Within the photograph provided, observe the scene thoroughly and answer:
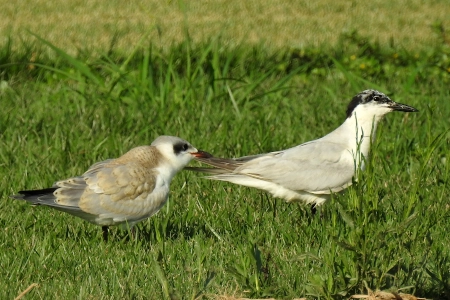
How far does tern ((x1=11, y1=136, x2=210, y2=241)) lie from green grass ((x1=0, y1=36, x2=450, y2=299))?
5.9 inches

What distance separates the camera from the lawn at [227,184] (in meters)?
3.78

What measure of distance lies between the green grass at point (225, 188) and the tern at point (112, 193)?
149mm

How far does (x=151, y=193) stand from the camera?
488 cm

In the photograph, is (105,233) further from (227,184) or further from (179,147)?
(227,184)

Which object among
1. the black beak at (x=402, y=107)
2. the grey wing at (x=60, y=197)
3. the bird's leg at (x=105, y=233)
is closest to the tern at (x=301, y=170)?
the black beak at (x=402, y=107)

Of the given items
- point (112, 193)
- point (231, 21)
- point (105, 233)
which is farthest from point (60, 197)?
point (231, 21)

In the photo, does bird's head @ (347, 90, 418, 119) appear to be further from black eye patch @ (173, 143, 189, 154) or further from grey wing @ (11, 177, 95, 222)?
grey wing @ (11, 177, 95, 222)

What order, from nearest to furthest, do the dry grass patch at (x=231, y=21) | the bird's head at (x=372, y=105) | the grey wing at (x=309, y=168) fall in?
the grey wing at (x=309, y=168)
the bird's head at (x=372, y=105)
the dry grass patch at (x=231, y=21)

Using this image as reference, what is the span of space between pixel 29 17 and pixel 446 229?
680cm

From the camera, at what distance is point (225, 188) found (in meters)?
5.97

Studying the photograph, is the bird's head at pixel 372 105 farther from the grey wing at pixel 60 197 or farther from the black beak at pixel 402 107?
the grey wing at pixel 60 197

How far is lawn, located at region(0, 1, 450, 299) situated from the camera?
12.4 ft

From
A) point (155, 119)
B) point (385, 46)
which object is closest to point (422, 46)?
point (385, 46)

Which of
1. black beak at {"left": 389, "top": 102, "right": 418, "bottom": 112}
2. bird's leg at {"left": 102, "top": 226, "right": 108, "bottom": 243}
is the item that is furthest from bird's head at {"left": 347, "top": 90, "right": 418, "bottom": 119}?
bird's leg at {"left": 102, "top": 226, "right": 108, "bottom": 243}
